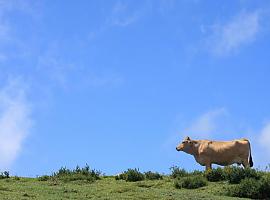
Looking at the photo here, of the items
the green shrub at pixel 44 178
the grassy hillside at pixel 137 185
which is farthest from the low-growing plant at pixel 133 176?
the green shrub at pixel 44 178

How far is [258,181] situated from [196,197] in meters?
3.08

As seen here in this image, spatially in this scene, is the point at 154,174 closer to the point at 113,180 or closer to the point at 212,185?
the point at 113,180

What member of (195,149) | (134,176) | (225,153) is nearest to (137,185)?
(134,176)

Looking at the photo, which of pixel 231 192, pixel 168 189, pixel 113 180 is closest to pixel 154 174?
pixel 113 180

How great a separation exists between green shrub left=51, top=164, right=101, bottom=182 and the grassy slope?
79cm

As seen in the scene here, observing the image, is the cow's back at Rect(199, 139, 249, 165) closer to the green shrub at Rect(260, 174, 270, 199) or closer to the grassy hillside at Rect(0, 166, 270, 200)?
the grassy hillside at Rect(0, 166, 270, 200)

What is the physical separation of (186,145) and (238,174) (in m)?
6.99

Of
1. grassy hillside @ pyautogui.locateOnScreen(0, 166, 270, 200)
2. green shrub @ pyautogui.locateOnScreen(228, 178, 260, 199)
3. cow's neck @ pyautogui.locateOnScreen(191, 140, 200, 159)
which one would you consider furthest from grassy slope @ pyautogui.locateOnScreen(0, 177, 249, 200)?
cow's neck @ pyautogui.locateOnScreen(191, 140, 200, 159)

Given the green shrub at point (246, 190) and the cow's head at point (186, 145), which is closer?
the green shrub at point (246, 190)

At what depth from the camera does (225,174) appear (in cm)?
2333

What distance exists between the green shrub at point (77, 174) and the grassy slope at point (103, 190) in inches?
31.2

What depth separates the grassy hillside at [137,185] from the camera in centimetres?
1975

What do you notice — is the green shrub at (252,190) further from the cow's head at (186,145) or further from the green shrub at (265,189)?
the cow's head at (186,145)

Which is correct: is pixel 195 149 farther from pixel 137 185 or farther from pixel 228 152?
pixel 137 185
